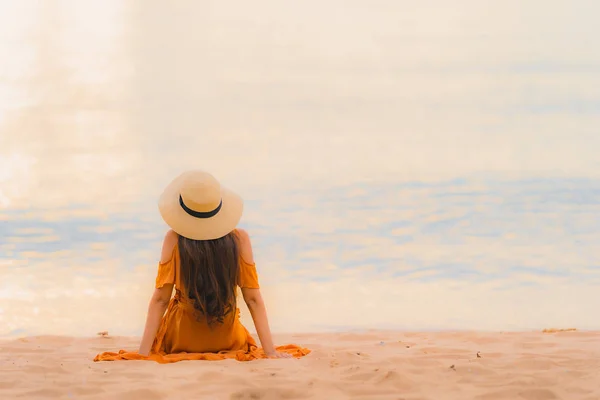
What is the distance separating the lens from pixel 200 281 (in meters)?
5.01

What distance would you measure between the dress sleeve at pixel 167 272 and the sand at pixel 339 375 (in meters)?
0.46

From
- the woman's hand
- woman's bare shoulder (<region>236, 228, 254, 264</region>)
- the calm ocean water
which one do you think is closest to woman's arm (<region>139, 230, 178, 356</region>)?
woman's bare shoulder (<region>236, 228, 254, 264</region>)

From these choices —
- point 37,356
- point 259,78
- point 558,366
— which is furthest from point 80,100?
point 558,366

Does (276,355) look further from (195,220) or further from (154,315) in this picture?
(195,220)

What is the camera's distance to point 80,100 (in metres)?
19.6

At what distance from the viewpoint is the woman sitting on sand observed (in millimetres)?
4953

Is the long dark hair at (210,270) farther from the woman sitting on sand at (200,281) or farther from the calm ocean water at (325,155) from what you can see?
the calm ocean water at (325,155)

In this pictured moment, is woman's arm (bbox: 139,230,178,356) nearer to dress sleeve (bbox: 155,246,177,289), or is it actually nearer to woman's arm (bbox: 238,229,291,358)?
dress sleeve (bbox: 155,246,177,289)

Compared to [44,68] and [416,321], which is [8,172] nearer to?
[44,68]

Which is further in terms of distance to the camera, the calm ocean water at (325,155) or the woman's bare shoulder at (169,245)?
the calm ocean water at (325,155)

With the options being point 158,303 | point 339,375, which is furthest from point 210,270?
point 339,375

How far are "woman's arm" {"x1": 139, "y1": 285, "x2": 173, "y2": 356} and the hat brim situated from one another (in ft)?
1.16

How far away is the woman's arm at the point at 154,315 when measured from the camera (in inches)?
199

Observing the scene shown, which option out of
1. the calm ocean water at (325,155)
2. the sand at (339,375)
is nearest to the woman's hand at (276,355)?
the sand at (339,375)
